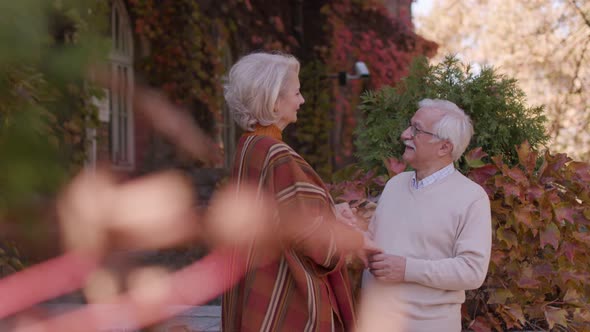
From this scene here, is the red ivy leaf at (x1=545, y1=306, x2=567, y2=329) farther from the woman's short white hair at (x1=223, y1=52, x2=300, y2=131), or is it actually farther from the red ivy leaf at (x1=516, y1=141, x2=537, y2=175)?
the woman's short white hair at (x1=223, y1=52, x2=300, y2=131)

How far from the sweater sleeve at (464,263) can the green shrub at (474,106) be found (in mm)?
1234

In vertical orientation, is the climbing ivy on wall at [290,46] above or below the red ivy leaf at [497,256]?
above

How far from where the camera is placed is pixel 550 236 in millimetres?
3418

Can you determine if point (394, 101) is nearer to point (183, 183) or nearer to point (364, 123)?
point (364, 123)

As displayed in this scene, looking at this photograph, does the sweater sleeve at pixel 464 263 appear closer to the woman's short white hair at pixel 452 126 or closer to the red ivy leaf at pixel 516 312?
the woman's short white hair at pixel 452 126

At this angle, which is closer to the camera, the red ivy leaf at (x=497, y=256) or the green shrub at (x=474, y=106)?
the red ivy leaf at (x=497, y=256)

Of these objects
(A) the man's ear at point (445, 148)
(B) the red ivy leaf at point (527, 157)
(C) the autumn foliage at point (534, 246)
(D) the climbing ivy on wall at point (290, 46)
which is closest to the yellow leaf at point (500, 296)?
(C) the autumn foliage at point (534, 246)

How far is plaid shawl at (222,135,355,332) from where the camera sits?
2.28 metres

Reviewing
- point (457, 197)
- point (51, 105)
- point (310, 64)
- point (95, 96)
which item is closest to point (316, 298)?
point (457, 197)

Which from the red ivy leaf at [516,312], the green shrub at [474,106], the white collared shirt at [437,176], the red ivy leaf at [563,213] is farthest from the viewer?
the green shrub at [474,106]

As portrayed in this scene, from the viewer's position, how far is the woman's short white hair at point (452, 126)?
260cm

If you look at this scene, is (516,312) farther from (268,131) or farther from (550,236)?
(268,131)

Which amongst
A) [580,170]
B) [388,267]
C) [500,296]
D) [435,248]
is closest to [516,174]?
[580,170]

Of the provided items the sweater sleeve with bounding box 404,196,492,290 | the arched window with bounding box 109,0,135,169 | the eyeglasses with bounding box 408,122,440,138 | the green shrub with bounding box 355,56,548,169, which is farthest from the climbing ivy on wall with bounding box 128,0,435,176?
the sweater sleeve with bounding box 404,196,492,290
